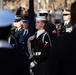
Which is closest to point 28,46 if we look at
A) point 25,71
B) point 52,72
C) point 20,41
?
point 20,41

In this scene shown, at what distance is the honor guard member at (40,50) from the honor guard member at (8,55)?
4.13 metres

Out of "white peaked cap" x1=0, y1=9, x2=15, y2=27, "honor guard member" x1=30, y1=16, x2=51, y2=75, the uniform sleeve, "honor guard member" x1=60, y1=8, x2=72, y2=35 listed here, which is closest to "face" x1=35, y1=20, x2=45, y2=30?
"honor guard member" x1=30, y1=16, x2=51, y2=75

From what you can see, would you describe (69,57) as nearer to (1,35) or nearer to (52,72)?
(52,72)

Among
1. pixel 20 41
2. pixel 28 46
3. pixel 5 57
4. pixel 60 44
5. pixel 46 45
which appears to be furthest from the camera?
pixel 20 41

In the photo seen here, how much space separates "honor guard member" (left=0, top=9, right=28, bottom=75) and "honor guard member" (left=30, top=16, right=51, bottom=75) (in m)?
4.13

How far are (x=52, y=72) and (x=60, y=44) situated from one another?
0.30 metres

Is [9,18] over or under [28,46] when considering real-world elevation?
over

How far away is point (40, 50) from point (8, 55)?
172 inches

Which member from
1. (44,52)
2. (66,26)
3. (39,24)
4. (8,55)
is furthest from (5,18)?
(66,26)

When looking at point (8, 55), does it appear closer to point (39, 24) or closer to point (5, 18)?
point (5, 18)

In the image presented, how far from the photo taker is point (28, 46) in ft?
29.0

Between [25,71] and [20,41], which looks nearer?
[25,71]

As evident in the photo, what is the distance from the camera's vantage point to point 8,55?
354 centimetres

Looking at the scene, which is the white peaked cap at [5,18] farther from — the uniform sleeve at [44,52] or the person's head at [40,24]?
the person's head at [40,24]
